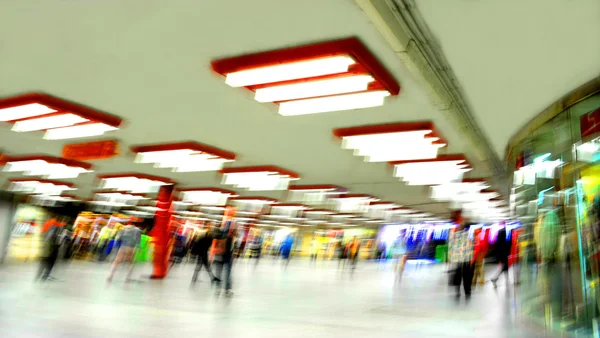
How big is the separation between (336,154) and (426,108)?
5041 mm

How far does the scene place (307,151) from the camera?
12.7 meters

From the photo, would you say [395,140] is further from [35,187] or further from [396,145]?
[35,187]

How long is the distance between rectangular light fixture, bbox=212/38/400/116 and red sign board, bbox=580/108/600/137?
3.15 m

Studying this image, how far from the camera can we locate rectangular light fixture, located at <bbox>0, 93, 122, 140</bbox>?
27.2 ft

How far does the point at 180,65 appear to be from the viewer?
666 centimetres

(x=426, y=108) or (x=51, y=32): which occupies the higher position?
(x=426, y=108)

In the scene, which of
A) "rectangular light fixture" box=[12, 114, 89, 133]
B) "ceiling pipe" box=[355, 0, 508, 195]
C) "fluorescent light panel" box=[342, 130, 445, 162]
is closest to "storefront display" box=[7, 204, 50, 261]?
"rectangular light fixture" box=[12, 114, 89, 133]

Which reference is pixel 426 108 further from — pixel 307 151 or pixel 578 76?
pixel 307 151

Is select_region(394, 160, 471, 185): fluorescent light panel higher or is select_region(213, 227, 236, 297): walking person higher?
select_region(394, 160, 471, 185): fluorescent light panel

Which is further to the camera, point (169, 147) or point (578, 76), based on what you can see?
point (169, 147)

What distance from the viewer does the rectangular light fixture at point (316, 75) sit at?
5664 mm

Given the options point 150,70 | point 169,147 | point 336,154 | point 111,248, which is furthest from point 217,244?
point 111,248

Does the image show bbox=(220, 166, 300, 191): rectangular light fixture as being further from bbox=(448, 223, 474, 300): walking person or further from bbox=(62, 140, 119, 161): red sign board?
bbox=(448, 223, 474, 300): walking person

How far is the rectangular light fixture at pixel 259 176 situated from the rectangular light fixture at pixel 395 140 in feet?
16.5
